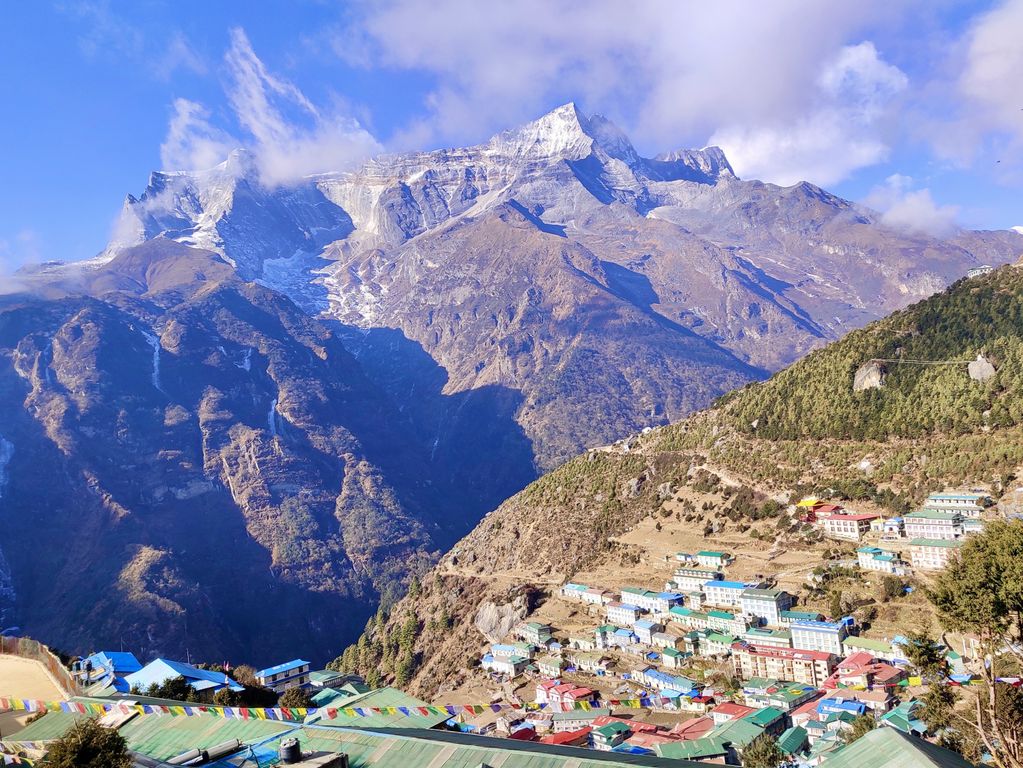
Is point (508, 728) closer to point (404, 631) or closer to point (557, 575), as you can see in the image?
point (557, 575)

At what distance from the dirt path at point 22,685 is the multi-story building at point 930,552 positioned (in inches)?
2229

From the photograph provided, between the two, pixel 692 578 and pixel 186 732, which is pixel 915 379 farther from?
pixel 186 732

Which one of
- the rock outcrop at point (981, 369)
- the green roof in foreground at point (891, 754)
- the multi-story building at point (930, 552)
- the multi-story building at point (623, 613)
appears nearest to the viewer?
the green roof in foreground at point (891, 754)

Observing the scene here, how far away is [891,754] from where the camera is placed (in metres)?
14.2

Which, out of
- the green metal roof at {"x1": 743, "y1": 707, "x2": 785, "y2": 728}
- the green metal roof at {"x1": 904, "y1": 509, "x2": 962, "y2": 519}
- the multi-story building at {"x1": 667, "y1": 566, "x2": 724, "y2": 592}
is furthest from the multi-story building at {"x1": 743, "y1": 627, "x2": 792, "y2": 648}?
the green metal roof at {"x1": 904, "y1": 509, "x2": 962, "y2": 519}

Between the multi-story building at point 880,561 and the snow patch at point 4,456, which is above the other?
the snow patch at point 4,456

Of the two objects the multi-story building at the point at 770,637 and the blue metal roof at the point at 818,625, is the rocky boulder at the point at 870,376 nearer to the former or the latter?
the multi-story building at the point at 770,637

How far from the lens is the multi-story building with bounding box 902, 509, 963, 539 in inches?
2218

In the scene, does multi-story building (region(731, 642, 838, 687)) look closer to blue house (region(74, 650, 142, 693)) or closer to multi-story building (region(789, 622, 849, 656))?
multi-story building (region(789, 622, 849, 656))

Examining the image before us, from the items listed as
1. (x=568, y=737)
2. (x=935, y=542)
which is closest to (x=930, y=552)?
(x=935, y=542)

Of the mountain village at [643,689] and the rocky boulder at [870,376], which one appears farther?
the rocky boulder at [870,376]

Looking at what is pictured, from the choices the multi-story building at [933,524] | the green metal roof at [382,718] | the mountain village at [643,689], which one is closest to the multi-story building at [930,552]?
the mountain village at [643,689]

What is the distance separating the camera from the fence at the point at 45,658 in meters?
30.3

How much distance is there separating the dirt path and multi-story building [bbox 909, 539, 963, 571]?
56.6 m
